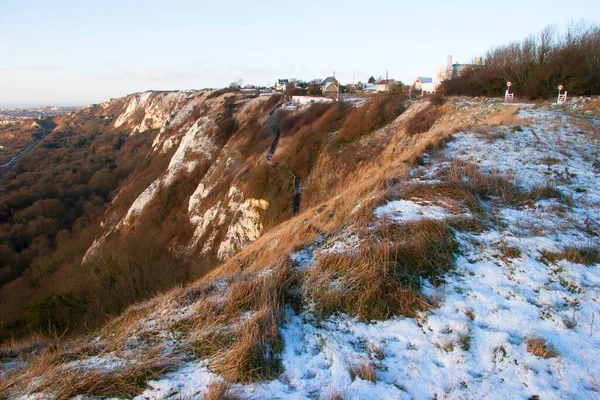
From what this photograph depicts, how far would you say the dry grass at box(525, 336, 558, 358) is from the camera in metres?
2.83

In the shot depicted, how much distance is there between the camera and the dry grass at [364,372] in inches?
106

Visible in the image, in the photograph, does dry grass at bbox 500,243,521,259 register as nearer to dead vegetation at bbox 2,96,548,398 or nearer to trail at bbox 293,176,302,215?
dead vegetation at bbox 2,96,548,398

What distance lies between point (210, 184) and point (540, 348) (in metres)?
29.8

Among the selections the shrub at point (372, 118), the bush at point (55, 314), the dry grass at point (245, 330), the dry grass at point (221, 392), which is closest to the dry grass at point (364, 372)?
the dry grass at point (245, 330)

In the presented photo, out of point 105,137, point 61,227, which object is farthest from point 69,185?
point 105,137

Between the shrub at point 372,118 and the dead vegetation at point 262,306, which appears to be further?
the shrub at point 372,118

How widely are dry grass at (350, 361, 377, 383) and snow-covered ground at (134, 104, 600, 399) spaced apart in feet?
0.13

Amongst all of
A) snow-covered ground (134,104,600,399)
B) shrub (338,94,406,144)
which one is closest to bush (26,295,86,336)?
snow-covered ground (134,104,600,399)

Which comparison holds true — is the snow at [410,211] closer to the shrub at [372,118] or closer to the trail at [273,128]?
the shrub at [372,118]

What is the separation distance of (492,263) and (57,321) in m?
15.7

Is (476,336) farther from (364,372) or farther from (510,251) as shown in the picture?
(510,251)

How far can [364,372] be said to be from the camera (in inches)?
107

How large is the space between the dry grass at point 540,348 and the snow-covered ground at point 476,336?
0.04 m

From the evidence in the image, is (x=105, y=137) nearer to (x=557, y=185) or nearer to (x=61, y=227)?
(x=61, y=227)
